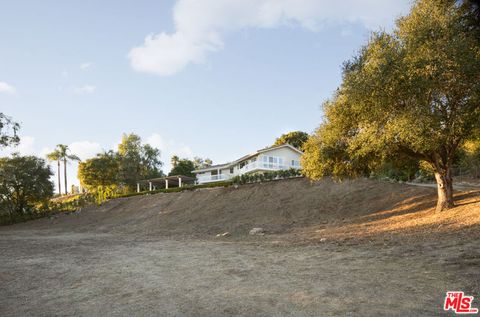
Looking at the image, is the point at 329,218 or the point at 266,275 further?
the point at 329,218

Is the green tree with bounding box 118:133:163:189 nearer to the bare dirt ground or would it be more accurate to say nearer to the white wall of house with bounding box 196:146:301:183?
the white wall of house with bounding box 196:146:301:183

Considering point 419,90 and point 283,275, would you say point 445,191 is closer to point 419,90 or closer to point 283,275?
point 419,90

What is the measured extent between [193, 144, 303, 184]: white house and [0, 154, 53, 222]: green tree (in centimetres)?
2343

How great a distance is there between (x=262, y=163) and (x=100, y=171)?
3276 cm

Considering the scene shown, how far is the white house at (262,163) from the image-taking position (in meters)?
50.6

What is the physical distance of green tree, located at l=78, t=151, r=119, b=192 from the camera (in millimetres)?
63156

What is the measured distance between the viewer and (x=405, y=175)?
32500mm

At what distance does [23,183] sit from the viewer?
4625cm

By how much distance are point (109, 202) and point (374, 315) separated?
46592mm

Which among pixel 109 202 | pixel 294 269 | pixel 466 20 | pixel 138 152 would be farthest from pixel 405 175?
pixel 138 152

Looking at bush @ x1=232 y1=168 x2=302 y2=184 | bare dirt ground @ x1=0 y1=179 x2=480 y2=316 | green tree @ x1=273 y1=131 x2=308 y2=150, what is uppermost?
green tree @ x1=273 y1=131 x2=308 y2=150

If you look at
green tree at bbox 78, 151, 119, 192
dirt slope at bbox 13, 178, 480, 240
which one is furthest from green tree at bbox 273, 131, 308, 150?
green tree at bbox 78, 151, 119, 192

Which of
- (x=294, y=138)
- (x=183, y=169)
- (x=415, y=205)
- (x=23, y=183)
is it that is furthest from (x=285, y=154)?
(x=23, y=183)

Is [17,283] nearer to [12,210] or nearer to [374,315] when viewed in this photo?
[374,315]
